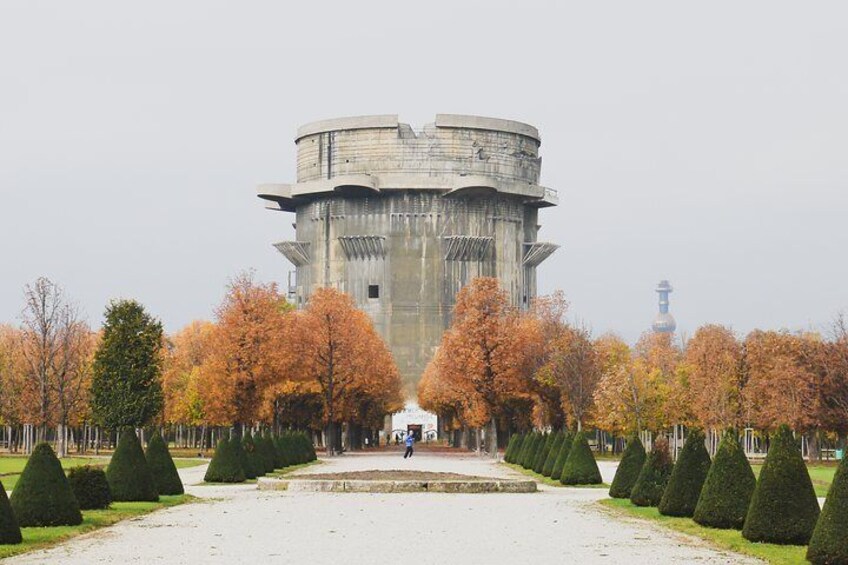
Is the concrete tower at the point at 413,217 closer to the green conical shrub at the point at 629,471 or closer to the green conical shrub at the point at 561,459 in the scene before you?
the green conical shrub at the point at 561,459

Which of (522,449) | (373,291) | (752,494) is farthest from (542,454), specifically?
(373,291)

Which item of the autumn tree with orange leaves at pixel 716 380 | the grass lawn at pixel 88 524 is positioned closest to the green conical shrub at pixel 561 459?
the grass lawn at pixel 88 524

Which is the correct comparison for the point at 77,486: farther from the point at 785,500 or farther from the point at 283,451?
the point at 283,451

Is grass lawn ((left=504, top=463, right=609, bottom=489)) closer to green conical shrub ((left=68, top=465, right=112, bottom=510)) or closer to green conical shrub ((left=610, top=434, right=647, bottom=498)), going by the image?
green conical shrub ((left=610, top=434, right=647, bottom=498))

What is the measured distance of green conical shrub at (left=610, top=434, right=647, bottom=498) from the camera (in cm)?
3847

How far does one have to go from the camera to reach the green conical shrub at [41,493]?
27047 millimetres

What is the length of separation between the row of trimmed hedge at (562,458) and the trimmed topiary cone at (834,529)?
2702 cm

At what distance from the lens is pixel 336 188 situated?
15275 centimetres

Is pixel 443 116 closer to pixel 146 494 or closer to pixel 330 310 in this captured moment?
pixel 330 310

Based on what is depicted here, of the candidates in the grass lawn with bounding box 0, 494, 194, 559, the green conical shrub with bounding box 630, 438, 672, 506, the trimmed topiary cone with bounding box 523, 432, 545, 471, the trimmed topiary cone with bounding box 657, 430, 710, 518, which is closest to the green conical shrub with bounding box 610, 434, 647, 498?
the green conical shrub with bounding box 630, 438, 672, 506

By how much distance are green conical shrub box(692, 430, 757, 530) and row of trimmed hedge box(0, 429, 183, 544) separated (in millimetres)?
13150

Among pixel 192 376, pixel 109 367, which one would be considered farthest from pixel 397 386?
pixel 109 367

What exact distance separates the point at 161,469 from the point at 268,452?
16902 mm

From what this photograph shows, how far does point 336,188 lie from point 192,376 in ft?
168
